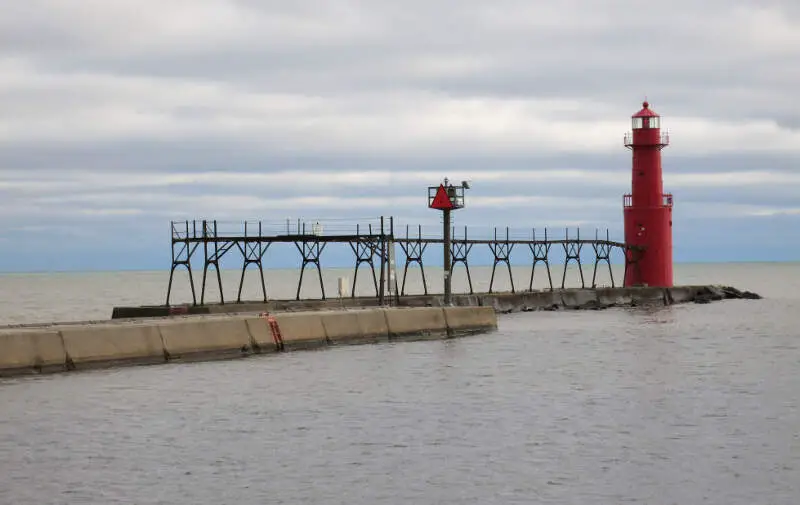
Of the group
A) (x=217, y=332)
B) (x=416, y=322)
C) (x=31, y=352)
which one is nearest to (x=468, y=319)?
(x=416, y=322)

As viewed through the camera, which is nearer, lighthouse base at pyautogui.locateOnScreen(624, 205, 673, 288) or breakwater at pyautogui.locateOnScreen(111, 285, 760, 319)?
breakwater at pyautogui.locateOnScreen(111, 285, 760, 319)

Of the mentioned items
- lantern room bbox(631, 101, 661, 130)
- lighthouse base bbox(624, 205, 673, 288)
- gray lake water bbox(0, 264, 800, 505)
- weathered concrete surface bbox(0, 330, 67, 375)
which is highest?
lantern room bbox(631, 101, 661, 130)

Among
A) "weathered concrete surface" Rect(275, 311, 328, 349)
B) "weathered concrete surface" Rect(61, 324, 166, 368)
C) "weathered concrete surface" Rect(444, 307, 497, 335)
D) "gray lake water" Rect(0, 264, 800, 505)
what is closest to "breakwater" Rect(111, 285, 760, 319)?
"weathered concrete surface" Rect(444, 307, 497, 335)

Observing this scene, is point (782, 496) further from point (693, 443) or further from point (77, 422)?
point (77, 422)

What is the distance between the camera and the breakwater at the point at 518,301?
45406 millimetres

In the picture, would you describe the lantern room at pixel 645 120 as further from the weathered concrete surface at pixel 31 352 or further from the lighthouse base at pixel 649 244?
the weathered concrete surface at pixel 31 352

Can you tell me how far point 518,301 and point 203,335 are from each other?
32491 millimetres

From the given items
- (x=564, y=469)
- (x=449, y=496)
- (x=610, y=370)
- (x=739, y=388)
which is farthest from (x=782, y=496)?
(x=610, y=370)

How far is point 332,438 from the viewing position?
2222cm

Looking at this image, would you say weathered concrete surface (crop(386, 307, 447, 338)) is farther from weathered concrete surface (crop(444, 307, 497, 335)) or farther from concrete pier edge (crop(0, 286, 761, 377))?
weathered concrete surface (crop(444, 307, 497, 335))

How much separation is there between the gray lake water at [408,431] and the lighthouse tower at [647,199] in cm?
2689

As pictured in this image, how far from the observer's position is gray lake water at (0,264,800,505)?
17828mm

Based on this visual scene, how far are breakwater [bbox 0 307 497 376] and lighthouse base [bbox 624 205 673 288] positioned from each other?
2286cm

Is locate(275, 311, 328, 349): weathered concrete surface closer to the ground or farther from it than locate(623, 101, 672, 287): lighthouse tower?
closer to the ground
